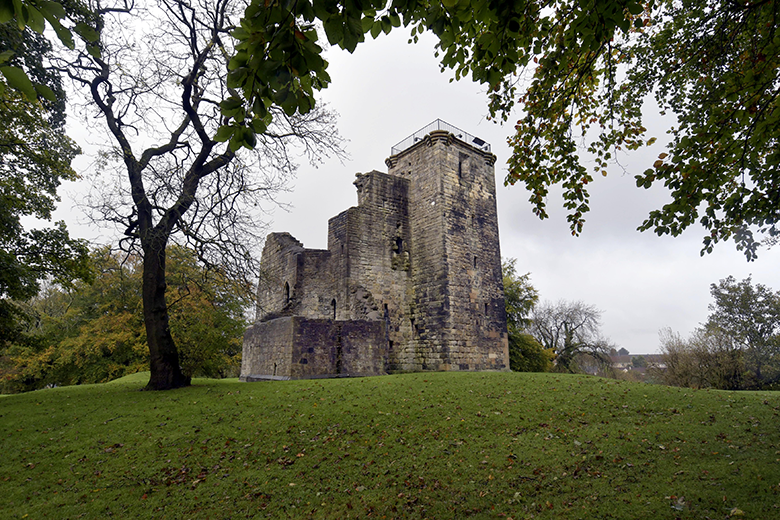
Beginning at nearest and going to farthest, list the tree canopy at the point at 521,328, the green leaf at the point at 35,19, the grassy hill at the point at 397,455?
the green leaf at the point at 35,19
the grassy hill at the point at 397,455
the tree canopy at the point at 521,328

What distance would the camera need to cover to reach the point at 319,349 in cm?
1280

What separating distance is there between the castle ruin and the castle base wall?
4.88ft


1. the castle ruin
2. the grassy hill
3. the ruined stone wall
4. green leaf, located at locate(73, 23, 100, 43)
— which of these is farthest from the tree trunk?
green leaf, located at locate(73, 23, 100, 43)

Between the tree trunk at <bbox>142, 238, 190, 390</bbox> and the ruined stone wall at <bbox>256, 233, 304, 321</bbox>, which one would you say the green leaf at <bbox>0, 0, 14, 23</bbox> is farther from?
the ruined stone wall at <bbox>256, 233, 304, 321</bbox>

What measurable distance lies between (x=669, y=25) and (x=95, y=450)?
12296 millimetres

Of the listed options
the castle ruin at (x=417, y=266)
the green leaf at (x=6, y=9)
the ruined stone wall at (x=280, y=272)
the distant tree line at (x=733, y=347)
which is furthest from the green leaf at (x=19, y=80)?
the distant tree line at (x=733, y=347)

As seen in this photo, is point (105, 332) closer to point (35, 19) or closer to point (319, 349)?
point (319, 349)

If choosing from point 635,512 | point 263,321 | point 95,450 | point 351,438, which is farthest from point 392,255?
point 635,512

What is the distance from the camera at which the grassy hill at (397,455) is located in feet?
15.1

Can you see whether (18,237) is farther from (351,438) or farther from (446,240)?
(446,240)

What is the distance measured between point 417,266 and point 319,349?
7360 millimetres

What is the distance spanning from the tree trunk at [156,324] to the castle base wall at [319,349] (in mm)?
3461

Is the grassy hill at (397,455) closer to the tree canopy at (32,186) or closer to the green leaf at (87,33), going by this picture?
the tree canopy at (32,186)

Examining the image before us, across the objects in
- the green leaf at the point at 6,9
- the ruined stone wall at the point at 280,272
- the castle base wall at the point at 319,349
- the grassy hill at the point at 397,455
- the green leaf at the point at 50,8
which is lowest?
the grassy hill at the point at 397,455
